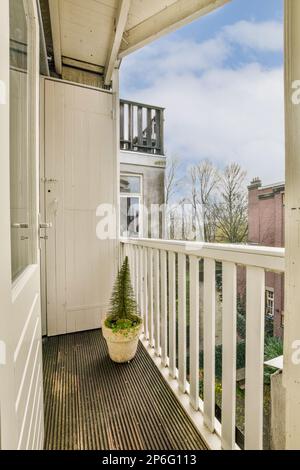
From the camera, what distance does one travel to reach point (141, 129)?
3725mm

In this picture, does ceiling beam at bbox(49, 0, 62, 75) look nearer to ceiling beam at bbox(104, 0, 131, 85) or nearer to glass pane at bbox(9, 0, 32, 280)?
ceiling beam at bbox(104, 0, 131, 85)

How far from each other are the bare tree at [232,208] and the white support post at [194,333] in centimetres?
23

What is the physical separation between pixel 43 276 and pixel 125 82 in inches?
86.6

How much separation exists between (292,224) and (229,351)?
652mm

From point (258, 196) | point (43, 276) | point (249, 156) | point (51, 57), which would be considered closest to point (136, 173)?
point (51, 57)

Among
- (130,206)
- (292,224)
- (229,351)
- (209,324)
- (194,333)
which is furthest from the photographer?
(130,206)

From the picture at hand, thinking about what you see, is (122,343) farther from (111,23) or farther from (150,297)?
(111,23)

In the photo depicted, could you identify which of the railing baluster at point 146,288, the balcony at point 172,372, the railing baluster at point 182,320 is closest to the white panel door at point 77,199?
the balcony at point 172,372

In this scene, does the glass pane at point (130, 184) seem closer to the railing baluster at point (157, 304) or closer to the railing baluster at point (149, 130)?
the railing baluster at point (149, 130)

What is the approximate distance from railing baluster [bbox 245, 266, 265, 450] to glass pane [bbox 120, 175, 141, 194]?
2.44 meters

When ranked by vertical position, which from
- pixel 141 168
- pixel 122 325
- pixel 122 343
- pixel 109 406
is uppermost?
pixel 141 168

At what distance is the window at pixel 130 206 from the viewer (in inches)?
113

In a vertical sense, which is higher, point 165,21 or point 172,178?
point 165,21

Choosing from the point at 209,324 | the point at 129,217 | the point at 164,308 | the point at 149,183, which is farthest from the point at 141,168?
the point at 209,324
